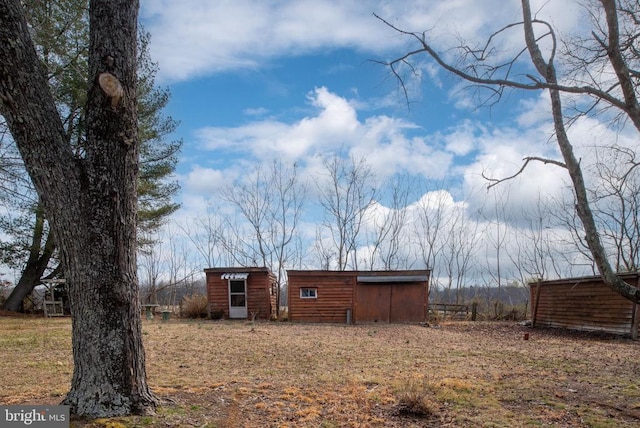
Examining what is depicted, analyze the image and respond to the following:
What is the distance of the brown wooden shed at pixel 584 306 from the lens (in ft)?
40.2

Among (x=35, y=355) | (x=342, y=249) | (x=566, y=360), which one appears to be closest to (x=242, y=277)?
(x=342, y=249)

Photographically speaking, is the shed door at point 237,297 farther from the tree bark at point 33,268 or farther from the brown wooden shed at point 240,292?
the tree bark at point 33,268

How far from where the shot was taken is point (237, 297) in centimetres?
1970

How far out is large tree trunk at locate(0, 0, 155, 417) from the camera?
318cm

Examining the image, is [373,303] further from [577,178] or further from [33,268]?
[33,268]

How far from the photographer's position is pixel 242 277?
19203 mm

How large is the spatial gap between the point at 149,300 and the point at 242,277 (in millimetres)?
9062

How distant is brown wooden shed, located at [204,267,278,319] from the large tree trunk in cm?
1619

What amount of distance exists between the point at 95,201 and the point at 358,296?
1598 cm

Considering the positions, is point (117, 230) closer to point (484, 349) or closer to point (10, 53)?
point (10, 53)

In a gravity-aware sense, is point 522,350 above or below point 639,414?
below

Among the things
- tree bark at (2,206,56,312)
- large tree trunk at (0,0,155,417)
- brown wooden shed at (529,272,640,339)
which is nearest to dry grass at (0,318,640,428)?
large tree trunk at (0,0,155,417)

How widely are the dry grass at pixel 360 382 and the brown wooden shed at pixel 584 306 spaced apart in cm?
237

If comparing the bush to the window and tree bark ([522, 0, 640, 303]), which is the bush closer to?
the window
